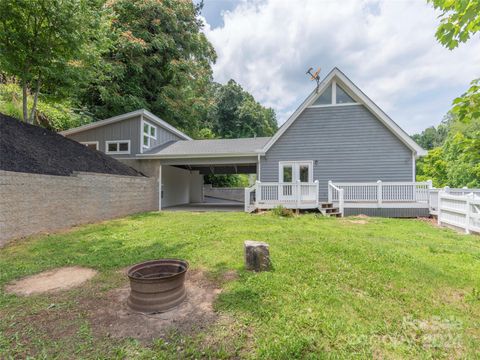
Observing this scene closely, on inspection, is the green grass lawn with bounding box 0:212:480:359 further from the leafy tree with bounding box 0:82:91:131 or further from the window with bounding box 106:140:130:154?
the leafy tree with bounding box 0:82:91:131

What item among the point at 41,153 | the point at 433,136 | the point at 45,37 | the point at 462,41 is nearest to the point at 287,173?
the point at 41,153

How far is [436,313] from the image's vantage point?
2.99m

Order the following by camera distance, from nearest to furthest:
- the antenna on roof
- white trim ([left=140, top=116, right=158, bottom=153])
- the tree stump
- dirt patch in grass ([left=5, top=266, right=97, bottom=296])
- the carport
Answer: dirt patch in grass ([left=5, top=266, right=97, bottom=296])
the tree stump
the antenna on roof
the carport
white trim ([left=140, top=116, right=158, bottom=153])

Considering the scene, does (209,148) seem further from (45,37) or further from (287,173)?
(45,37)

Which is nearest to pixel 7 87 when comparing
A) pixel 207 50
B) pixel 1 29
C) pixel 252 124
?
pixel 1 29

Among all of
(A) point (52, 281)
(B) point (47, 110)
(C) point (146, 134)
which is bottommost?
(A) point (52, 281)

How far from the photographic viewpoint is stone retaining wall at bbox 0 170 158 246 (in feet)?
20.3

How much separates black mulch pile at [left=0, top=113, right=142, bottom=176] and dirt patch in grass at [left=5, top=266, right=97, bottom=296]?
3.91 meters

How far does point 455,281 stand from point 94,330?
16.1ft

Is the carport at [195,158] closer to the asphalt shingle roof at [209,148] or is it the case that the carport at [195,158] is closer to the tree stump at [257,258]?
the asphalt shingle roof at [209,148]

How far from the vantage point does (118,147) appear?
14.5 metres

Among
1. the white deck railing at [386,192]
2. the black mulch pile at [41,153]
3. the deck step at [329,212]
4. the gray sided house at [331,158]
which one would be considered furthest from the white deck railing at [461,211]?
the black mulch pile at [41,153]

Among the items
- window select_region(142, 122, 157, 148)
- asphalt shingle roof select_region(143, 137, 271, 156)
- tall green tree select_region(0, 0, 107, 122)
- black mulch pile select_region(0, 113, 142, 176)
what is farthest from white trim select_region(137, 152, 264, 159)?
tall green tree select_region(0, 0, 107, 122)

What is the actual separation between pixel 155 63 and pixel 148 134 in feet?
31.7
